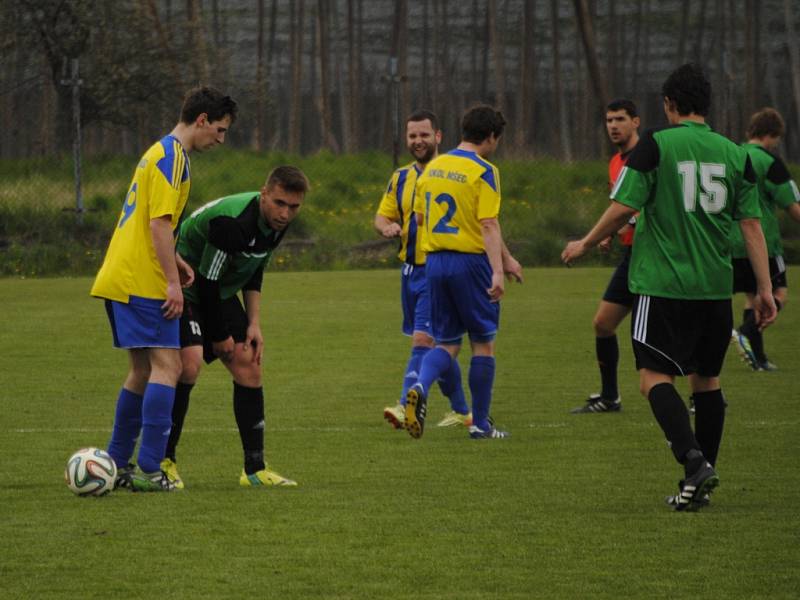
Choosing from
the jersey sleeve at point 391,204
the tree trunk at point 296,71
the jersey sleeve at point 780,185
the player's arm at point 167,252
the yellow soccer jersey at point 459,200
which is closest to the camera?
→ the player's arm at point 167,252

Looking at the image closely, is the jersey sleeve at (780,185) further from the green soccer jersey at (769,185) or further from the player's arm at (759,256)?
the player's arm at (759,256)

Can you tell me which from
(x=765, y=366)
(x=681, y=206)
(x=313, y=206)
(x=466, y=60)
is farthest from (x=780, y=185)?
(x=466, y=60)

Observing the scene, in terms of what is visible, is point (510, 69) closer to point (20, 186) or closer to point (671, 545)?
point (20, 186)

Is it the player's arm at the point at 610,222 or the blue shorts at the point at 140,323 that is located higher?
the player's arm at the point at 610,222

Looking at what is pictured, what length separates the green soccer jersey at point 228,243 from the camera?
21.4 feet

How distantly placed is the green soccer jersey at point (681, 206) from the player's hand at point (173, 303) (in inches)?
74.0

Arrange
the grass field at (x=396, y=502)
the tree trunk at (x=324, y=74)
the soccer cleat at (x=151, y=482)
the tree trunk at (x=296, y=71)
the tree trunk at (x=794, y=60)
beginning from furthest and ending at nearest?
the tree trunk at (x=794, y=60) < the tree trunk at (x=324, y=74) < the tree trunk at (x=296, y=71) < the soccer cleat at (x=151, y=482) < the grass field at (x=396, y=502)

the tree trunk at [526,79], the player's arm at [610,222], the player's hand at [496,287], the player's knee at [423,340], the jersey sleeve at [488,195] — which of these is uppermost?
the player's arm at [610,222]

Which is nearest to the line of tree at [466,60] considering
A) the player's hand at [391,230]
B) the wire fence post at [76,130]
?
the wire fence post at [76,130]

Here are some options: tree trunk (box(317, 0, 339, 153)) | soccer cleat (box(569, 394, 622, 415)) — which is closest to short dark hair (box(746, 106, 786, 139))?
soccer cleat (box(569, 394, 622, 415))

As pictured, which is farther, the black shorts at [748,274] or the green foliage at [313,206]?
the green foliage at [313,206]

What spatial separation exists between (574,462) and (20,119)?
1922 centimetres

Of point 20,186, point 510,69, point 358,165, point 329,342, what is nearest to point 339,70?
point 510,69

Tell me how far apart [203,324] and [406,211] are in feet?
10.4
